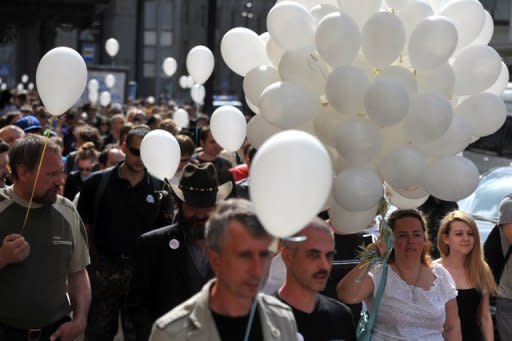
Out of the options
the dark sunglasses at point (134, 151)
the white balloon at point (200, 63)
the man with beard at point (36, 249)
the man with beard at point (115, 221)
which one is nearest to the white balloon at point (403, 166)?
the man with beard at point (36, 249)

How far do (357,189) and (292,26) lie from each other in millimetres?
859

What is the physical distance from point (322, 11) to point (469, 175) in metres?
1.13

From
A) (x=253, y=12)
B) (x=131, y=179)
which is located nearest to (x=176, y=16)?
(x=253, y=12)

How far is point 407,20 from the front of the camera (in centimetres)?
559

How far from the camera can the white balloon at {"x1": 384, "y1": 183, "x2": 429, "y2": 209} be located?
6.04 meters

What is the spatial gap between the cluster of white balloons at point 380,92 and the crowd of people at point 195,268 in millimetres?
420

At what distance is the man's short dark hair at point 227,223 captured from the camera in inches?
156

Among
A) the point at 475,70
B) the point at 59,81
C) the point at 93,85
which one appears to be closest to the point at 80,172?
the point at 59,81

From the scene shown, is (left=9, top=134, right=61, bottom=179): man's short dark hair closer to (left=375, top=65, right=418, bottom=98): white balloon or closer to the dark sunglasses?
(left=375, top=65, right=418, bottom=98): white balloon

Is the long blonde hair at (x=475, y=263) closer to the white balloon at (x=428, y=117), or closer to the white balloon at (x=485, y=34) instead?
the white balloon at (x=485, y=34)

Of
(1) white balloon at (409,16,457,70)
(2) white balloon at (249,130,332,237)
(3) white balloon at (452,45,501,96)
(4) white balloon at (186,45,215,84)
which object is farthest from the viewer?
(4) white balloon at (186,45,215,84)

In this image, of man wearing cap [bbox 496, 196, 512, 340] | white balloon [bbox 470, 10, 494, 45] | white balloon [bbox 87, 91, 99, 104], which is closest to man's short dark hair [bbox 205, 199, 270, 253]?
white balloon [bbox 470, 10, 494, 45]

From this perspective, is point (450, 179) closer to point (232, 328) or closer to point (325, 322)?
point (325, 322)

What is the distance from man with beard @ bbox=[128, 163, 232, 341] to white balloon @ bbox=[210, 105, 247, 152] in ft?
4.77
